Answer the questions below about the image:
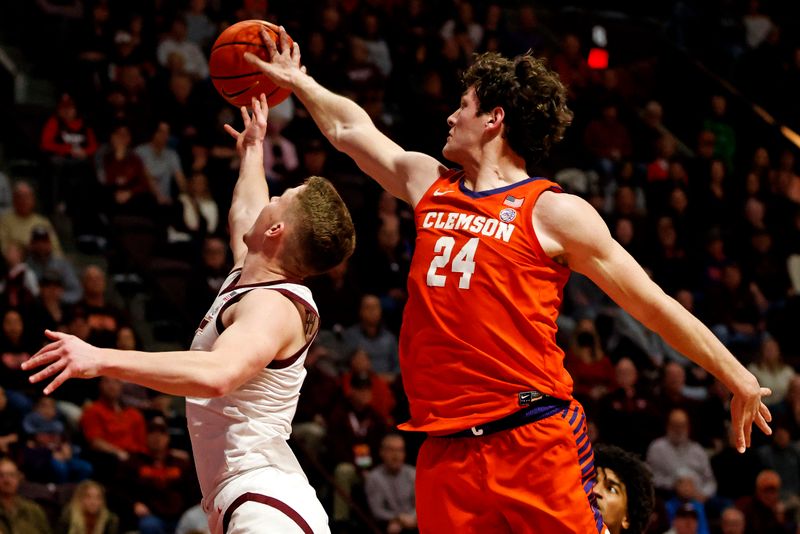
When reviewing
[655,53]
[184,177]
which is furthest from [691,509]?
[655,53]

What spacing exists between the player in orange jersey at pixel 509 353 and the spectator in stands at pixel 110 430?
4805mm

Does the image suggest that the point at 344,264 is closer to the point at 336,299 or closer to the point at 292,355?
the point at 336,299

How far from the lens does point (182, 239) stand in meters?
10.3

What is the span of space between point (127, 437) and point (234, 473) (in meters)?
5.04

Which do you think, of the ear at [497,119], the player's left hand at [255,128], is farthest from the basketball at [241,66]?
the ear at [497,119]

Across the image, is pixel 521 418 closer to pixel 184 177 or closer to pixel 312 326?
pixel 312 326

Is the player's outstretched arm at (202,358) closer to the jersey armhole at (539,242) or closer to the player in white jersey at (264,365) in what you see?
the player in white jersey at (264,365)

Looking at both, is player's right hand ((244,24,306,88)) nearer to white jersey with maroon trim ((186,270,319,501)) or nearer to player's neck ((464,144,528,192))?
player's neck ((464,144,528,192))

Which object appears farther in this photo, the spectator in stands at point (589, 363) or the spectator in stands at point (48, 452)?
the spectator in stands at point (589, 363)

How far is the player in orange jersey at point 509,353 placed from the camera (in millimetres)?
3945

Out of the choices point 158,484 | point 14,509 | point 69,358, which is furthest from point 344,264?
point 69,358

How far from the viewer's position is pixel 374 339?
10.2 metres

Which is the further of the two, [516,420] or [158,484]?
[158,484]

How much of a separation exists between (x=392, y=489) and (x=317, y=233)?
5.20 m
